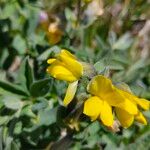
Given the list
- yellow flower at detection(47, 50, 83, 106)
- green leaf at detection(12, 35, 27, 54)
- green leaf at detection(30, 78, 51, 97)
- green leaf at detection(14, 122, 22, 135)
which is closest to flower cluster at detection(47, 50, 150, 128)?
yellow flower at detection(47, 50, 83, 106)

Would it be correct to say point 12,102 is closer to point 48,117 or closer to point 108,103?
point 48,117

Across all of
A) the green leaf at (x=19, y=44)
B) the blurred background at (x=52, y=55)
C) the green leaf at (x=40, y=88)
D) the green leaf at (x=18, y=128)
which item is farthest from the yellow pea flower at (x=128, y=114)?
the green leaf at (x=19, y=44)

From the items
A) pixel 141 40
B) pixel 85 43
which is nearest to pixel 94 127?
pixel 85 43

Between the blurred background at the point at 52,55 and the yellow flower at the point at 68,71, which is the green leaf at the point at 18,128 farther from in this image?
the yellow flower at the point at 68,71

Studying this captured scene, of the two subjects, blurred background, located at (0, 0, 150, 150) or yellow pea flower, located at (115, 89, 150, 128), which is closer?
yellow pea flower, located at (115, 89, 150, 128)

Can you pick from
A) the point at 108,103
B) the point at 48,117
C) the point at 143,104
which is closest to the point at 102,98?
the point at 108,103

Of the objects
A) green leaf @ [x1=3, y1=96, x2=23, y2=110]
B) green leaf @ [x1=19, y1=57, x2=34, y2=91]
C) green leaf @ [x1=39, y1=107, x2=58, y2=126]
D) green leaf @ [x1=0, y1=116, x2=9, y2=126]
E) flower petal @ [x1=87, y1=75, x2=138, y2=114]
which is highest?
flower petal @ [x1=87, y1=75, x2=138, y2=114]

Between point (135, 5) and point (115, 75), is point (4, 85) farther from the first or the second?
point (135, 5)

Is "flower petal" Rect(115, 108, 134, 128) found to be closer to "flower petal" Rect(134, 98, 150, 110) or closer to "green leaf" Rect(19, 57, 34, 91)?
"flower petal" Rect(134, 98, 150, 110)
